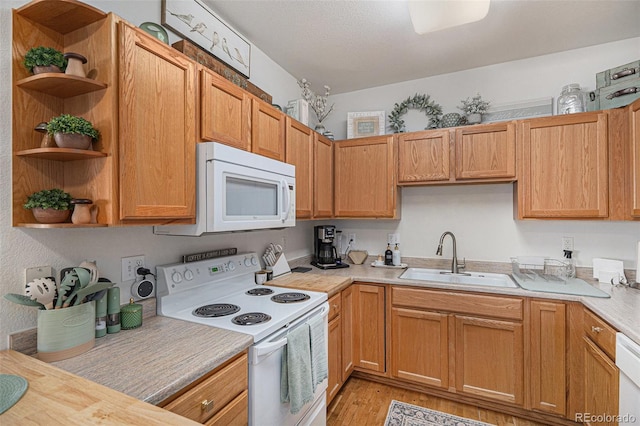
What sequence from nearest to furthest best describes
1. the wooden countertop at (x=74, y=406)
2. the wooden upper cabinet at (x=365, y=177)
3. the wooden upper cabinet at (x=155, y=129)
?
the wooden countertop at (x=74, y=406)
the wooden upper cabinet at (x=155, y=129)
the wooden upper cabinet at (x=365, y=177)

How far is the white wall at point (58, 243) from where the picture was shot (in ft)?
3.62

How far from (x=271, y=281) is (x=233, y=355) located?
109 centimetres

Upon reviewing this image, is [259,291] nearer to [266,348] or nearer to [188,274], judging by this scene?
[188,274]

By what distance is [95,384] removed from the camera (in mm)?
897

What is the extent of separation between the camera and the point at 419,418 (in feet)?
6.81

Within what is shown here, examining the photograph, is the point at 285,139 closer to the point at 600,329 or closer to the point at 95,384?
the point at 95,384

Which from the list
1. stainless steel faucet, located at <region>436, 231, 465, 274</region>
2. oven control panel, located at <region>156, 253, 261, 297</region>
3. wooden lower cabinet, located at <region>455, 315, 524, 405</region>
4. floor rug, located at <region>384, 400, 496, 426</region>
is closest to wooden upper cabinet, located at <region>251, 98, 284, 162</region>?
oven control panel, located at <region>156, 253, 261, 297</region>

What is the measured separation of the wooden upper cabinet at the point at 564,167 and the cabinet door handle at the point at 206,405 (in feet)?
7.80

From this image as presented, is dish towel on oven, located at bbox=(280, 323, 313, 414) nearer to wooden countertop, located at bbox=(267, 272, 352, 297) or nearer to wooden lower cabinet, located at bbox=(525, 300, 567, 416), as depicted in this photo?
wooden countertop, located at bbox=(267, 272, 352, 297)

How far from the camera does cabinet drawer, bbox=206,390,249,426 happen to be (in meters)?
1.12

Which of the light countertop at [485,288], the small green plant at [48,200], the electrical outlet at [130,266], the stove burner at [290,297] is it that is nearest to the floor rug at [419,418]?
the light countertop at [485,288]

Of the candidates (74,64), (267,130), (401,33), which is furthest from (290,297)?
(401,33)

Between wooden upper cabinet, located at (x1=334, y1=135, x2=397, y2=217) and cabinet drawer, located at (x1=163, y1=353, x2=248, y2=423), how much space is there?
1831 millimetres

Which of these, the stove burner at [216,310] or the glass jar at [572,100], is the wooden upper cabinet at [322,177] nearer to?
the stove burner at [216,310]
